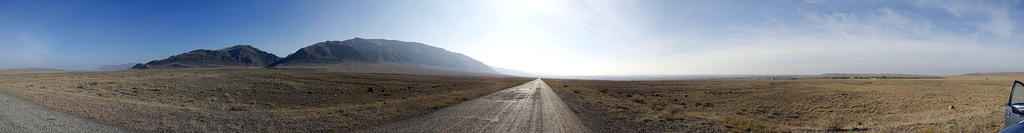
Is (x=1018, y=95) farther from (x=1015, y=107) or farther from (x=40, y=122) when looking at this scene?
(x=40, y=122)

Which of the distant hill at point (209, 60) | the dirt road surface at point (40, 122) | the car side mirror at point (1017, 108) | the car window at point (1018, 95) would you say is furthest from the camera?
the distant hill at point (209, 60)

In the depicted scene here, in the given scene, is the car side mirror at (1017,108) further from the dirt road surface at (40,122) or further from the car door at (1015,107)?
the dirt road surface at (40,122)

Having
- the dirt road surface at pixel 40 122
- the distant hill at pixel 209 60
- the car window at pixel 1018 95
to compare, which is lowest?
the dirt road surface at pixel 40 122

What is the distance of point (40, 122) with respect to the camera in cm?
750

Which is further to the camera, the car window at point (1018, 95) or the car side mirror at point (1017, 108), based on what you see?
the car window at point (1018, 95)

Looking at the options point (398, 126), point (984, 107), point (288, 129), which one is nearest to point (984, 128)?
point (984, 107)

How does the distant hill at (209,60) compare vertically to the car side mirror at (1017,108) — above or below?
above

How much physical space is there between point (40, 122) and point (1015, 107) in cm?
1579

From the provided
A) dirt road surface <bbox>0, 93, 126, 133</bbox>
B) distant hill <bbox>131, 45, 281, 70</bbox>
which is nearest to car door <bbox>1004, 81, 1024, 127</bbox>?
dirt road surface <bbox>0, 93, 126, 133</bbox>

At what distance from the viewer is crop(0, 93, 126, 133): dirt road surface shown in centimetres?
693

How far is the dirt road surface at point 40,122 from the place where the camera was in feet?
22.7

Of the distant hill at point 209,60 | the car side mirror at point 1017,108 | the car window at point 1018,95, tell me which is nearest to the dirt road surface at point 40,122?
the car side mirror at point 1017,108

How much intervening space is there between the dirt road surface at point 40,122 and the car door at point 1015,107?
13643 mm

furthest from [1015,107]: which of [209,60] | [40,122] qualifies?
[209,60]
